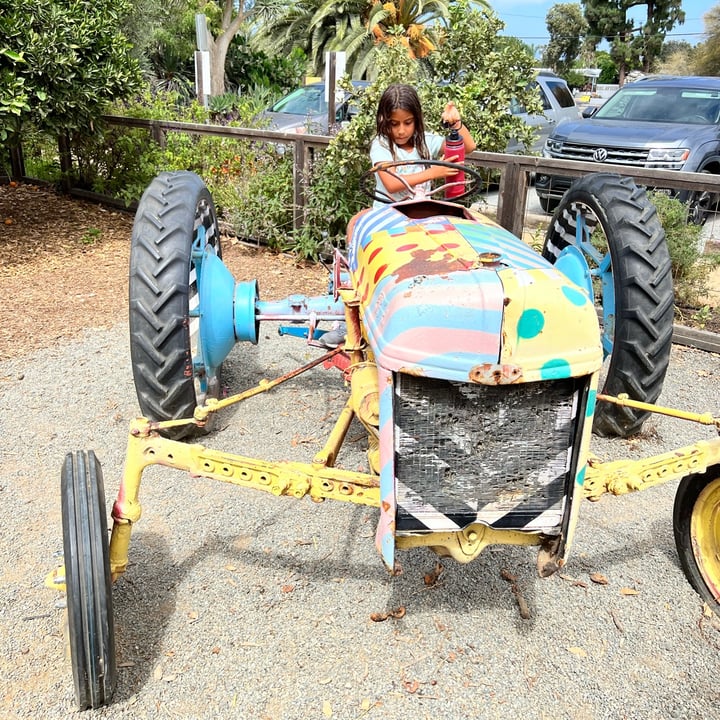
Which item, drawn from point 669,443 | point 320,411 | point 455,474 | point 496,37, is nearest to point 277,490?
point 455,474

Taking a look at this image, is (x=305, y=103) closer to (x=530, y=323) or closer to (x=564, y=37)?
(x=530, y=323)

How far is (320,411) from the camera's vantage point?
13.5 ft

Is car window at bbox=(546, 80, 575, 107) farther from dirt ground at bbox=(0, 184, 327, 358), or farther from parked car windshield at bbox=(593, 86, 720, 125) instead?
dirt ground at bbox=(0, 184, 327, 358)

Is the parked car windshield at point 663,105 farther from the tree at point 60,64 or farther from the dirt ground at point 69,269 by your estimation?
the tree at point 60,64

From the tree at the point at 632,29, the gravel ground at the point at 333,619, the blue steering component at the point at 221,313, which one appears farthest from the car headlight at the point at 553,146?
the tree at the point at 632,29

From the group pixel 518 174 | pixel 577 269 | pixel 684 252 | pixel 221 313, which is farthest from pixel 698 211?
pixel 221 313

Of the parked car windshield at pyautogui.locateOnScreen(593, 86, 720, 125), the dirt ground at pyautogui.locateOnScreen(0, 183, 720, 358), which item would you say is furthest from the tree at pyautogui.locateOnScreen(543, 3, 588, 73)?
the dirt ground at pyautogui.locateOnScreen(0, 183, 720, 358)

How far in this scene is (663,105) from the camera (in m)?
9.18

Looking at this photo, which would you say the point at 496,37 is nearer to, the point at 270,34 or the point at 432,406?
the point at 432,406

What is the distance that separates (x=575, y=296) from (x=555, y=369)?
21 centimetres

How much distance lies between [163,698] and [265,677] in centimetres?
32

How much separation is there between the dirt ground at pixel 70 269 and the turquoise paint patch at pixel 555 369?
4.13 m

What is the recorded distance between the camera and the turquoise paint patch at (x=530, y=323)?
6.10 ft

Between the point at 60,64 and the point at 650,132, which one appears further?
the point at 650,132
